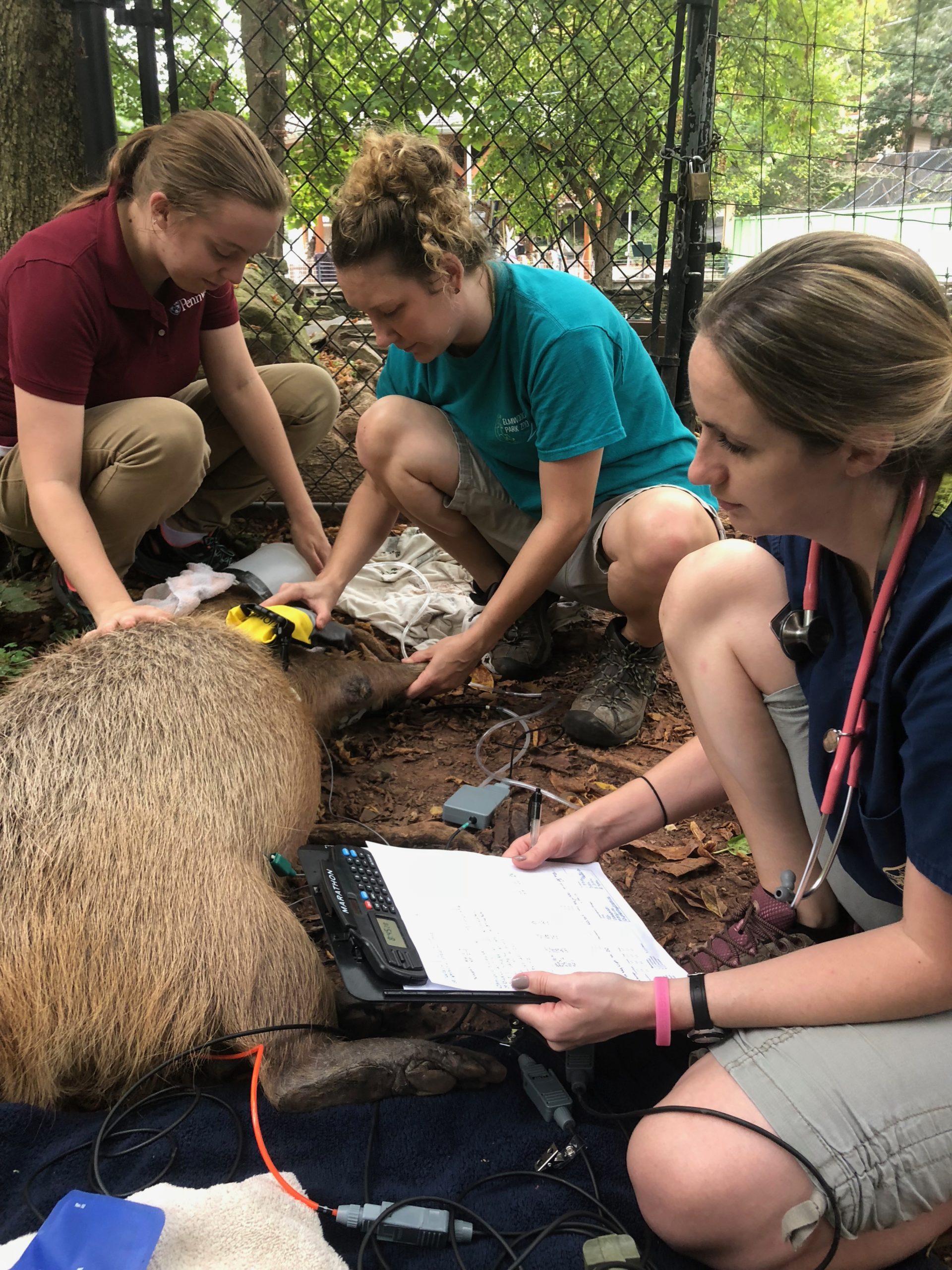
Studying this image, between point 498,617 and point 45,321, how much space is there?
56.3 inches

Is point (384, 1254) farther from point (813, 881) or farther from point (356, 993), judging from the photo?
point (813, 881)

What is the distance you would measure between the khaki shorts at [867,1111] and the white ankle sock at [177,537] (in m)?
2.72

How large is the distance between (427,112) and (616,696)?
4.05m

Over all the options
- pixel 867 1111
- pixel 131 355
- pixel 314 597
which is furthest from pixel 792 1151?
pixel 131 355

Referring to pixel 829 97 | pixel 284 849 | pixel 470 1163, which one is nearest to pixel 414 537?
pixel 284 849

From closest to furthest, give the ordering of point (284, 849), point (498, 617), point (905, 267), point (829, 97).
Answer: point (905, 267) → point (284, 849) → point (498, 617) → point (829, 97)

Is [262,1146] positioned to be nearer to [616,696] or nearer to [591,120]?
[616,696]

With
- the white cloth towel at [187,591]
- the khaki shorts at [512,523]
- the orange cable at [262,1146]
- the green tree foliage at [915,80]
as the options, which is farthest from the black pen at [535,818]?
the green tree foliage at [915,80]

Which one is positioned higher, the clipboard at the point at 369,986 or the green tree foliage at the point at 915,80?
the green tree foliage at the point at 915,80

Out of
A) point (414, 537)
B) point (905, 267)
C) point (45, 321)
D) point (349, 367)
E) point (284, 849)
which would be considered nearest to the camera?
point (905, 267)

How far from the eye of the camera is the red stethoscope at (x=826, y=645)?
50.5 inches

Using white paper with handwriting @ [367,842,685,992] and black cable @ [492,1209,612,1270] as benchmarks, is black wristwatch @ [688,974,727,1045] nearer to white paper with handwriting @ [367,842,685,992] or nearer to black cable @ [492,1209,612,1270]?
white paper with handwriting @ [367,842,685,992]

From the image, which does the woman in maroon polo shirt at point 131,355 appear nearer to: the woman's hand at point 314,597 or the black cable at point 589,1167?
the woman's hand at point 314,597

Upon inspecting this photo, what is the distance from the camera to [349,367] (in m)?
5.01
